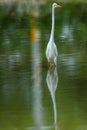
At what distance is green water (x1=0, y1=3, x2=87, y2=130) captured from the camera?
9.98 m

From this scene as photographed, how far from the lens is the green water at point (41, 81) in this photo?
9984mm

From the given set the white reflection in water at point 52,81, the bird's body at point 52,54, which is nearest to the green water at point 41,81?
the white reflection in water at point 52,81

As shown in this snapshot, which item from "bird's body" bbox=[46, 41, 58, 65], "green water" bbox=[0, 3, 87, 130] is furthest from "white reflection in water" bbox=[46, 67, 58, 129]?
"bird's body" bbox=[46, 41, 58, 65]

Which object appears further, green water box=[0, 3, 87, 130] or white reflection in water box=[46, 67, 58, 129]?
white reflection in water box=[46, 67, 58, 129]

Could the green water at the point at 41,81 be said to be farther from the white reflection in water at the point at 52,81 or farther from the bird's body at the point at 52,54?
the bird's body at the point at 52,54

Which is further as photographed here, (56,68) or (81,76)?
(56,68)

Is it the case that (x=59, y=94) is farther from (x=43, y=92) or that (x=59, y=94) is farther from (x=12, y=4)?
(x=12, y=4)

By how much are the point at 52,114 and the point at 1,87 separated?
2518 millimetres

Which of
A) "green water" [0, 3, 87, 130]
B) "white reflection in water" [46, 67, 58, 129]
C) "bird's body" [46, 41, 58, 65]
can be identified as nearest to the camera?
"green water" [0, 3, 87, 130]

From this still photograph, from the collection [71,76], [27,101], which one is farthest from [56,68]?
[27,101]

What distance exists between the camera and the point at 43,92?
468 inches

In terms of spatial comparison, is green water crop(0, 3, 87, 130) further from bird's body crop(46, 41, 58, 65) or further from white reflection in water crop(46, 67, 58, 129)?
bird's body crop(46, 41, 58, 65)

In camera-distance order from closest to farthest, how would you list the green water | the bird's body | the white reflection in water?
the green water → the white reflection in water → the bird's body

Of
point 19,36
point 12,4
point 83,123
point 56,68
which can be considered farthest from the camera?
point 12,4
